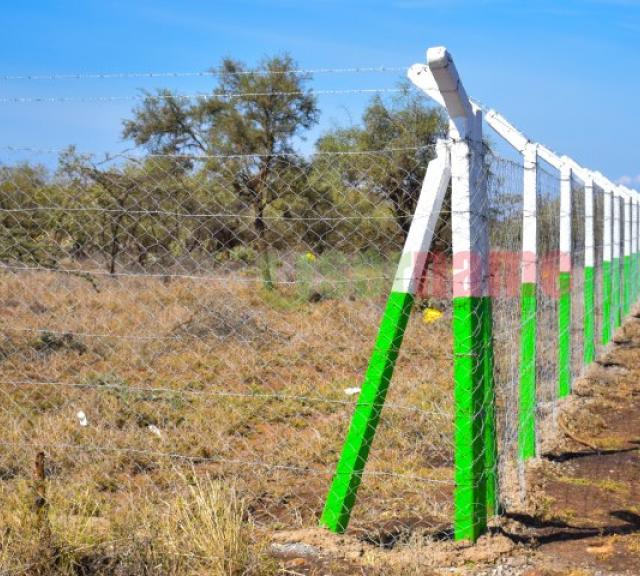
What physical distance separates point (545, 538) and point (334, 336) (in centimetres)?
500

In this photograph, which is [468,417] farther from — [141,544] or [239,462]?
[141,544]

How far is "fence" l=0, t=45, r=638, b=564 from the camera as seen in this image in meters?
4.02

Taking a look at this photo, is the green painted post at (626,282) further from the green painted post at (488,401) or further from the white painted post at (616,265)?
the green painted post at (488,401)

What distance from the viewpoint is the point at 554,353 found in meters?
6.70

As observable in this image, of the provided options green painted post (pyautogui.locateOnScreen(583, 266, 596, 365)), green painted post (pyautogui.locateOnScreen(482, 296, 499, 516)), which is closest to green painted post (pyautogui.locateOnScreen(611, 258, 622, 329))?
green painted post (pyautogui.locateOnScreen(583, 266, 596, 365))

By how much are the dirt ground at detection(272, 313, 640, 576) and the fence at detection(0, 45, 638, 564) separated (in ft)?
0.41

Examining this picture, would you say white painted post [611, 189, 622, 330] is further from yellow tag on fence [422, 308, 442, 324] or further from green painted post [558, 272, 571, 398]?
yellow tag on fence [422, 308, 442, 324]

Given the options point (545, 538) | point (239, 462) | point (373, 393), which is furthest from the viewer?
point (239, 462)

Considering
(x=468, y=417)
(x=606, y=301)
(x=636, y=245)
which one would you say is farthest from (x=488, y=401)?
(x=636, y=245)

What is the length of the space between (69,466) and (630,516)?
337 cm

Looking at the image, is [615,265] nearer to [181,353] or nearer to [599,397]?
[599,397]

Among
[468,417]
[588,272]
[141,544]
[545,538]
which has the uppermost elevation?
[588,272]

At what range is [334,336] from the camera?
9102 millimetres

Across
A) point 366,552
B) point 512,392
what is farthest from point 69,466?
point 512,392
